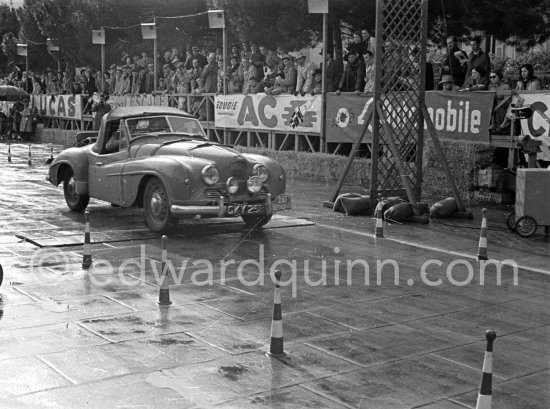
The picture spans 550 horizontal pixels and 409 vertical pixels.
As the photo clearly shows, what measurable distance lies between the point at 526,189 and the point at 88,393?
8.95 m

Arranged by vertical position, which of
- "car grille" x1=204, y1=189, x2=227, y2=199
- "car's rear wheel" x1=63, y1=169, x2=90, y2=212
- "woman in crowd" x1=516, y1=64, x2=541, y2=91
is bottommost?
"car's rear wheel" x1=63, y1=169, x2=90, y2=212

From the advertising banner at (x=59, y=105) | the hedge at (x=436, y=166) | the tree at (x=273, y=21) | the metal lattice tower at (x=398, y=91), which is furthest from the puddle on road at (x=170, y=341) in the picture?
the advertising banner at (x=59, y=105)

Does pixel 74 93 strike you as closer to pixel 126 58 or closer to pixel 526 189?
pixel 126 58

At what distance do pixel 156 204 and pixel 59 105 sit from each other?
A: 88.3ft

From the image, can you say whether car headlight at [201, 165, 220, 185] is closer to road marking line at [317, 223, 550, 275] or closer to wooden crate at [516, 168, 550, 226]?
road marking line at [317, 223, 550, 275]

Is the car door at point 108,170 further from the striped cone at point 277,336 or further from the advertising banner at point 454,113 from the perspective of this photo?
the striped cone at point 277,336

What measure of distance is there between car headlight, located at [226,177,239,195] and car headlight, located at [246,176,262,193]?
195 mm

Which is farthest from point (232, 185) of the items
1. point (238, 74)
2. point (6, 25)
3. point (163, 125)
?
point (6, 25)

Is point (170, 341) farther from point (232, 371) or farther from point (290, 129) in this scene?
point (290, 129)

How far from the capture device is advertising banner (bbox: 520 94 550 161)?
15602 mm

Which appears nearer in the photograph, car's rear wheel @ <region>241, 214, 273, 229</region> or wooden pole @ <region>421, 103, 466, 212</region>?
car's rear wheel @ <region>241, 214, 273, 229</region>

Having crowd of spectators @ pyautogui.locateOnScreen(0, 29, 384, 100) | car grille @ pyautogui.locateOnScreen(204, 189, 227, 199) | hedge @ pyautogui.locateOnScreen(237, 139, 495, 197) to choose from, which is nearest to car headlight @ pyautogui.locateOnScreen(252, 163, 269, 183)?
car grille @ pyautogui.locateOnScreen(204, 189, 227, 199)

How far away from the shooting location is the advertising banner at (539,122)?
614 inches

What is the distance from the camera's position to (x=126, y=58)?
110 feet
